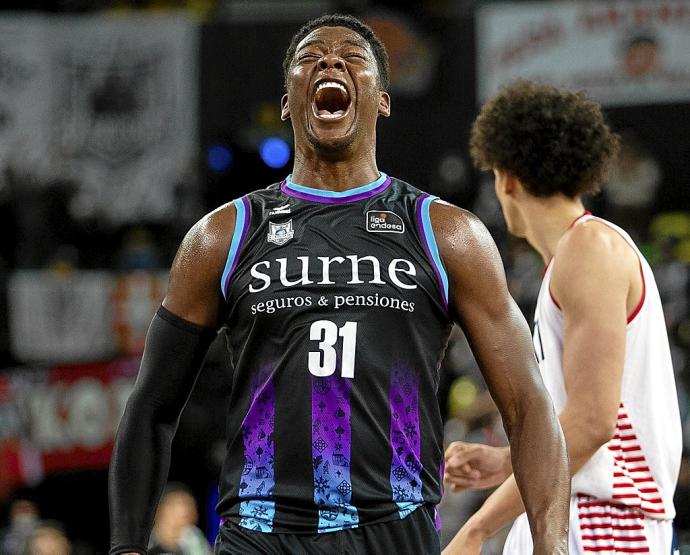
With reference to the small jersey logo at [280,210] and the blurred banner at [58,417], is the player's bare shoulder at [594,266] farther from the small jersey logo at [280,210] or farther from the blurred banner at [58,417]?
the blurred banner at [58,417]

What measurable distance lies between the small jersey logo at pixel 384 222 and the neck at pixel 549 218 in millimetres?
1135

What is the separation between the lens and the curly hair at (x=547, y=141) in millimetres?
4191

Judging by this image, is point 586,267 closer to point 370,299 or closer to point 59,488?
point 370,299

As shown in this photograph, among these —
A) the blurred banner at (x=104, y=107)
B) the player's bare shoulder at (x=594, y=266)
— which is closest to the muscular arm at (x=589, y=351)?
the player's bare shoulder at (x=594, y=266)

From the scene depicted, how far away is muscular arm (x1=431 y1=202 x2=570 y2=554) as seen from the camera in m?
2.97

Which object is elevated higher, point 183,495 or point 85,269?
point 85,269

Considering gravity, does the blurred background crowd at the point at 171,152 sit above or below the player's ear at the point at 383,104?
above

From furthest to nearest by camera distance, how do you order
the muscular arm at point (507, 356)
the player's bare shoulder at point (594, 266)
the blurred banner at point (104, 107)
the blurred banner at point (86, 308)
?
the blurred banner at point (104, 107), the blurred banner at point (86, 308), the player's bare shoulder at point (594, 266), the muscular arm at point (507, 356)

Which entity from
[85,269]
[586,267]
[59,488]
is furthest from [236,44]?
[586,267]

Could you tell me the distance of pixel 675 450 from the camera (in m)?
3.72

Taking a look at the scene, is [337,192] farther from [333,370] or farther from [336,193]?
[333,370]

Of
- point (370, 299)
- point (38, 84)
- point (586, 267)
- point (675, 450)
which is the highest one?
point (38, 84)

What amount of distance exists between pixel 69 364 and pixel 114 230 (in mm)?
2040

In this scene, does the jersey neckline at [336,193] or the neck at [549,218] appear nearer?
the jersey neckline at [336,193]
